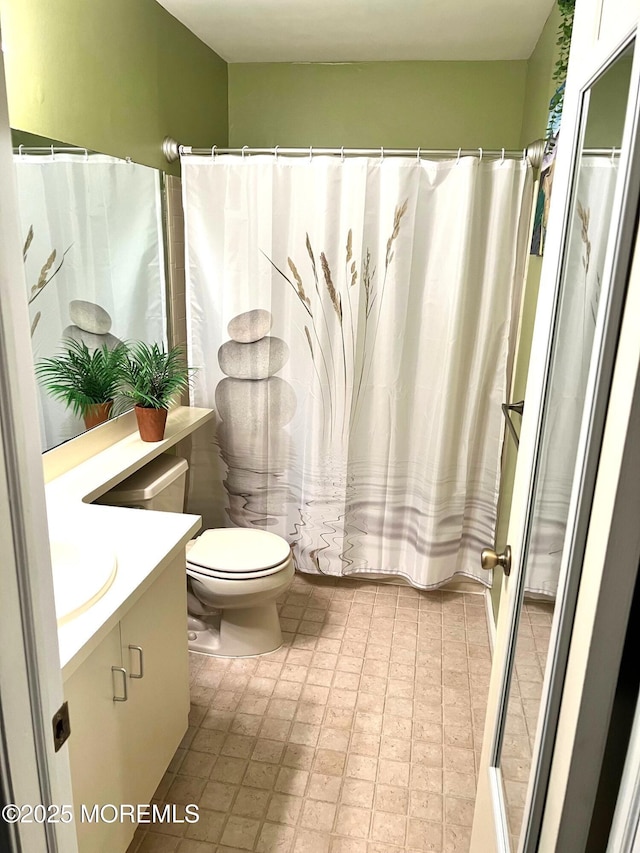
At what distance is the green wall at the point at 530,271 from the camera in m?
2.29

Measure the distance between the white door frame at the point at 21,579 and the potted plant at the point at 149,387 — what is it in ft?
5.05

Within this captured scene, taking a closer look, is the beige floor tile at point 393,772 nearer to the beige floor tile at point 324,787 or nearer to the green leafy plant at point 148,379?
the beige floor tile at point 324,787

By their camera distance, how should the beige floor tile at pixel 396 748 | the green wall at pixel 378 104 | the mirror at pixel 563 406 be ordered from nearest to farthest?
1. the mirror at pixel 563 406
2. the beige floor tile at pixel 396 748
3. the green wall at pixel 378 104

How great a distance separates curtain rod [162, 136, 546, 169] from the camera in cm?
238

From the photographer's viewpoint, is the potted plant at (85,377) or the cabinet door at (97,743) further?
the potted plant at (85,377)

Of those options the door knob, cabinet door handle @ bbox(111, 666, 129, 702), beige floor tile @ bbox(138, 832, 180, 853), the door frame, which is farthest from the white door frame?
beige floor tile @ bbox(138, 832, 180, 853)

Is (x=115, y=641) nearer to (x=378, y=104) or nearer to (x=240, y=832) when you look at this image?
(x=240, y=832)

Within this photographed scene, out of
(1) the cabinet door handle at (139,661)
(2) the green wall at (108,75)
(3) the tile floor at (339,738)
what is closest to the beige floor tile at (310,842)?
(3) the tile floor at (339,738)

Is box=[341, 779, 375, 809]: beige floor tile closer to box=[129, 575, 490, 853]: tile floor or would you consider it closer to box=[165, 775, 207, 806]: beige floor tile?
box=[129, 575, 490, 853]: tile floor

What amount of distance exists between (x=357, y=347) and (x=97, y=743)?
1777 millimetres

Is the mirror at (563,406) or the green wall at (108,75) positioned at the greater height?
the green wall at (108,75)

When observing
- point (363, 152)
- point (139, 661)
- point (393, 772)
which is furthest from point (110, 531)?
point (363, 152)

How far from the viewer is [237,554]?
7.99 feet

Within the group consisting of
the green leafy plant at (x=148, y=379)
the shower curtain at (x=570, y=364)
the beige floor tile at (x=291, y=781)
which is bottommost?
the beige floor tile at (x=291, y=781)
